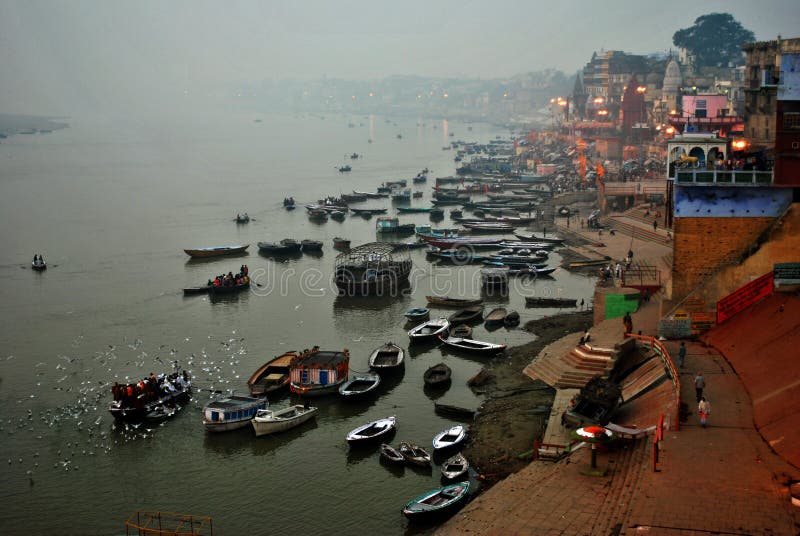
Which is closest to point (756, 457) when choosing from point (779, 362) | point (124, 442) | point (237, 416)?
point (779, 362)

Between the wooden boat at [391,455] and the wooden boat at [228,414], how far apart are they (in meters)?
4.68

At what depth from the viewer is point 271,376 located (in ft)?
95.9

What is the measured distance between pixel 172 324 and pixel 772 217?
25.8 meters

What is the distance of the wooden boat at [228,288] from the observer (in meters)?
43.7

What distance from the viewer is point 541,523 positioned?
16.6 meters

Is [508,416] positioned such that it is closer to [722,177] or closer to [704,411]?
[704,411]

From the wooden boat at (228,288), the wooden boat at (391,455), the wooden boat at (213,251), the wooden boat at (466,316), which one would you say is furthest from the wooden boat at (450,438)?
the wooden boat at (213,251)

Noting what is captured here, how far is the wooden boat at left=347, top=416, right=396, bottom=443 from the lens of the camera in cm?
2455

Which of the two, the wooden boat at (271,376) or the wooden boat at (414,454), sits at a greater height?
the wooden boat at (271,376)

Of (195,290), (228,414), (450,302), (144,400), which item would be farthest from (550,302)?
(144,400)

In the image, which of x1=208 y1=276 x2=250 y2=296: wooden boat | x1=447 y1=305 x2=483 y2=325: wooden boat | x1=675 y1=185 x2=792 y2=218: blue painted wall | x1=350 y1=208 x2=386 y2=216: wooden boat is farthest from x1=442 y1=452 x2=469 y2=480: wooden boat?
x1=350 y1=208 x2=386 y2=216: wooden boat

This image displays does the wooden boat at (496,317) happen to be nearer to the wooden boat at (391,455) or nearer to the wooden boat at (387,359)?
the wooden boat at (387,359)

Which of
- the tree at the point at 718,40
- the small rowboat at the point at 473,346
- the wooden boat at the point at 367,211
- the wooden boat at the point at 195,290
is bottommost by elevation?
the small rowboat at the point at 473,346

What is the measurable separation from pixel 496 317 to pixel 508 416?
11.9 meters
